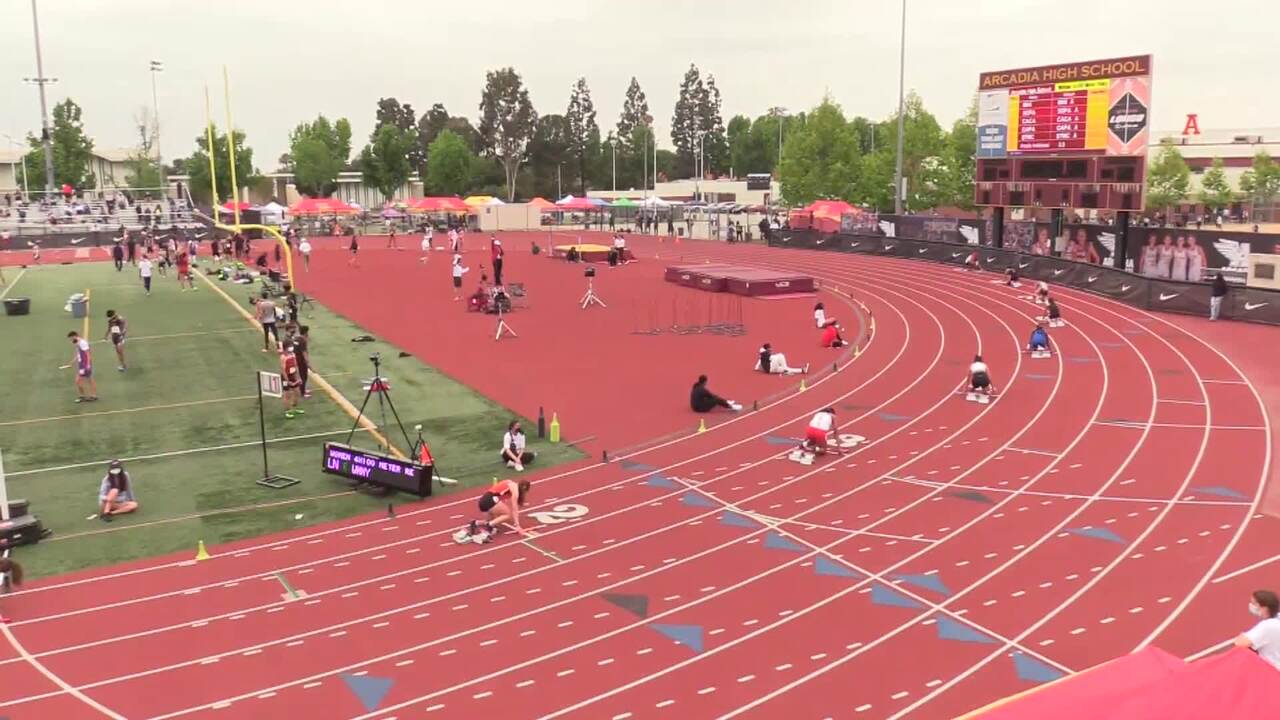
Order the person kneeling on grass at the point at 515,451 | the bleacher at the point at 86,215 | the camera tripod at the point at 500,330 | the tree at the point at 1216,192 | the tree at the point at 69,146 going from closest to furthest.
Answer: the person kneeling on grass at the point at 515,451, the camera tripod at the point at 500,330, the bleacher at the point at 86,215, the tree at the point at 1216,192, the tree at the point at 69,146

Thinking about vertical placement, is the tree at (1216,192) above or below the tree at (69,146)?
below

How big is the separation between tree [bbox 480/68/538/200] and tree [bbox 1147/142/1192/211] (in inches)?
3048

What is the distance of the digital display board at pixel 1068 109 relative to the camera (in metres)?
38.6

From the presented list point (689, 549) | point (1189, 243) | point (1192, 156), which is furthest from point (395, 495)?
point (1192, 156)

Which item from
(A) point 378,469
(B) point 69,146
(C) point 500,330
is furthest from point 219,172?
(A) point 378,469

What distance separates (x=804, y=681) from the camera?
32.5ft

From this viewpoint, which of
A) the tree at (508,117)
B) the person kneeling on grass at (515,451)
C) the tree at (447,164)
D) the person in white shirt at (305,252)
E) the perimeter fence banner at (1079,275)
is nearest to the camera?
the person kneeling on grass at (515,451)

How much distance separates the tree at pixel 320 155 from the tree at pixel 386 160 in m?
5.54

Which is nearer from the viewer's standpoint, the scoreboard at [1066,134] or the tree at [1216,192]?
the scoreboard at [1066,134]

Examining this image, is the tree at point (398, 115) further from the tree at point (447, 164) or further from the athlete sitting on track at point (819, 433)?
the athlete sitting on track at point (819, 433)

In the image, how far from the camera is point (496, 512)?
1408cm

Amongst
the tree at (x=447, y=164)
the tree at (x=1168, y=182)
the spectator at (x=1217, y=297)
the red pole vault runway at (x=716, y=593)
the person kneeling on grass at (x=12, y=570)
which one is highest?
the tree at (x=447, y=164)

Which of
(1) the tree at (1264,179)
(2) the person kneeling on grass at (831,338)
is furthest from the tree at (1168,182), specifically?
(2) the person kneeling on grass at (831,338)

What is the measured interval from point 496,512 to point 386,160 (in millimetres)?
100952
